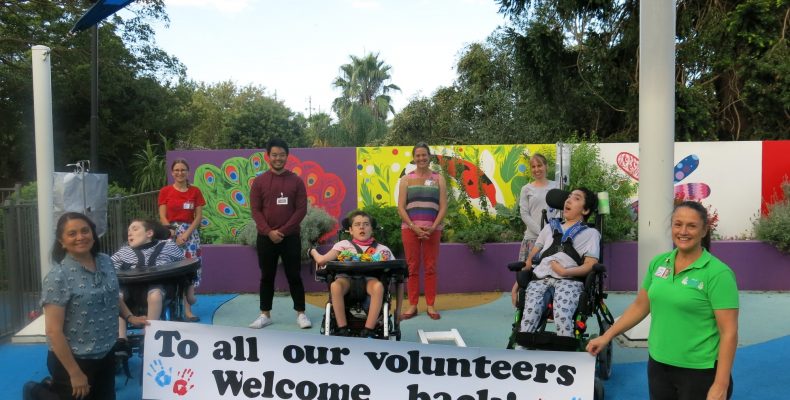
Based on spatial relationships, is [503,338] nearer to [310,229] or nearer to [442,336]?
[442,336]

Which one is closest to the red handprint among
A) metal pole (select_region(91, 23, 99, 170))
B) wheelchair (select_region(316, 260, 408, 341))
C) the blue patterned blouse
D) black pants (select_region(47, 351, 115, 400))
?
black pants (select_region(47, 351, 115, 400))

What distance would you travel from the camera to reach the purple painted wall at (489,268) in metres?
7.79

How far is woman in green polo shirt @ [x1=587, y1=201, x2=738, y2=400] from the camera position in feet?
8.45

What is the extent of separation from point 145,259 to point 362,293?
1.78 m

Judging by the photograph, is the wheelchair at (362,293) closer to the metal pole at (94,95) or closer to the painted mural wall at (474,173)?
the painted mural wall at (474,173)

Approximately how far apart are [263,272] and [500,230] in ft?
11.3

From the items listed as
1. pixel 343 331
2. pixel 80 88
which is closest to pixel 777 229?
pixel 343 331

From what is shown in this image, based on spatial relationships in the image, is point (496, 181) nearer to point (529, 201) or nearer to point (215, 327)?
point (529, 201)

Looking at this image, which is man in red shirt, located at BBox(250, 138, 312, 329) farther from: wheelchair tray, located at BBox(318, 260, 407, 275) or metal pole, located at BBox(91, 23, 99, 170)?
metal pole, located at BBox(91, 23, 99, 170)

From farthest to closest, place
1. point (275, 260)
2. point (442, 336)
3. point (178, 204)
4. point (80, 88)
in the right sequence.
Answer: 1. point (80, 88)
2. point (178, 204)
3. point (275, 260)
4. point (442, 336)

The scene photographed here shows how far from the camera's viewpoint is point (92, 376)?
3.10 metres

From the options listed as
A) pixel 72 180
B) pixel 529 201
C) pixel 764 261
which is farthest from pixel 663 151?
pixel 72 180

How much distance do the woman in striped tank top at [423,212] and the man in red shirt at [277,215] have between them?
110 cm

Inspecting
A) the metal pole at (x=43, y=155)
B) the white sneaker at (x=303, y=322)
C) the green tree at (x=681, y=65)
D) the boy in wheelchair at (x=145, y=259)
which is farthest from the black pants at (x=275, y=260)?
the green tree at (x=681, y=65)
